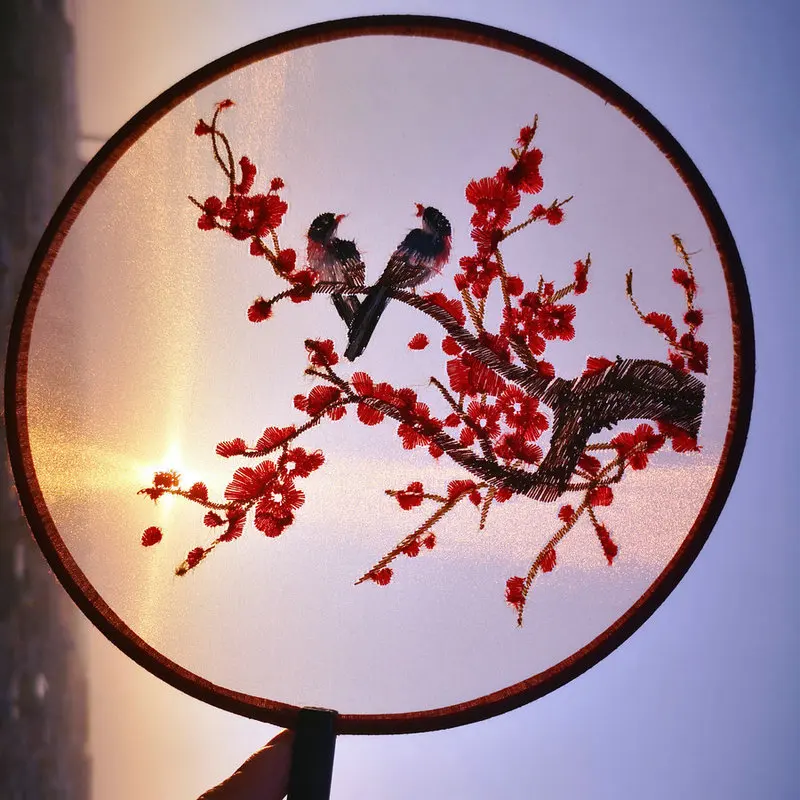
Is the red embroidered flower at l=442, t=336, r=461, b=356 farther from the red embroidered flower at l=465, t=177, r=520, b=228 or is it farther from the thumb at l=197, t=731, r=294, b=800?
the thumb at l=197, t=731, r=294, b=800

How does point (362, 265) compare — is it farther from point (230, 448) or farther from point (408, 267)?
point (230, 448)

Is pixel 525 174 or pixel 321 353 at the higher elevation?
pixel 525 174

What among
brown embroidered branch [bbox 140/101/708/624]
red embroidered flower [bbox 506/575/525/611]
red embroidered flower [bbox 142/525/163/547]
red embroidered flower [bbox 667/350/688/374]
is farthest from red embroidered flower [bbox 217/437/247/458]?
red embroidered flower [bbox 667/350/688/374]

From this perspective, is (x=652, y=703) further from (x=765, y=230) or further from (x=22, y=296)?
(x=22, y=296)

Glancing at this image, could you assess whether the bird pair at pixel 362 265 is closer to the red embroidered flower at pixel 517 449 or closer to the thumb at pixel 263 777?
the red embroidered flower at pixel 517 449

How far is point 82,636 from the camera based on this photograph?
77 centimetres

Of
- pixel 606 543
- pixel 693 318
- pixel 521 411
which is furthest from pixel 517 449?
pixel 693 318

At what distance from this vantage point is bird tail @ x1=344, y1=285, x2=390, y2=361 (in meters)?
0.59

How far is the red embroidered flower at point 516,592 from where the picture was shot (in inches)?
23.5

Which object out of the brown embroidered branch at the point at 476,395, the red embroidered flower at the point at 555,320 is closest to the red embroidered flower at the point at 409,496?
the brown embroidered branch at the point at 476,395

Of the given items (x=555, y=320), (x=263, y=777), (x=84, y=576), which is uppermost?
(x=555, y=320)

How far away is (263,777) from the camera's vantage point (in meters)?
0.55

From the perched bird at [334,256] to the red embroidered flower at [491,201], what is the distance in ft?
0.45

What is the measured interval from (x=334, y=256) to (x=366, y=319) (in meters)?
0.08
